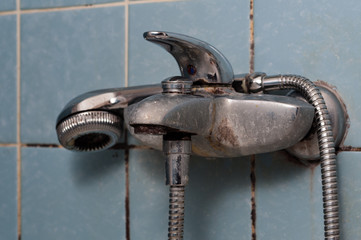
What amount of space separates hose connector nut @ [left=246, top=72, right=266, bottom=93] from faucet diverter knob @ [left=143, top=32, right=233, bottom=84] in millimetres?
23

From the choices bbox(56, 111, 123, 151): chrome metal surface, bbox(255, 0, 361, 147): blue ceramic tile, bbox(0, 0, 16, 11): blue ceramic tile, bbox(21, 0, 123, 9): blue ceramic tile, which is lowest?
bbox(56, 111, 123, 151): chrome metal surface

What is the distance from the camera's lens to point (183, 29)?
55 centimetres

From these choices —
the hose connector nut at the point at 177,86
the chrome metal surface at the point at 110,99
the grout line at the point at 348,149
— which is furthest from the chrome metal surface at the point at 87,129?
the grout line at the point at 348,149

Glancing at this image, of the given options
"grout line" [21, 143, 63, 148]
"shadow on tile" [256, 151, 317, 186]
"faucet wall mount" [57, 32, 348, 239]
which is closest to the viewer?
"faucet wall mount" [57, 32, 348, 239]

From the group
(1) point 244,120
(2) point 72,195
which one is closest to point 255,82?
(1) point 244,120

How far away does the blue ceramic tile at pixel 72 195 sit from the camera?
578 mm

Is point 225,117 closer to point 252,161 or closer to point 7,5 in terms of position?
point 252,161

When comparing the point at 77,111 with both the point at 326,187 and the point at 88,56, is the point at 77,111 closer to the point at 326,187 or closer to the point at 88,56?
the point at 88,56

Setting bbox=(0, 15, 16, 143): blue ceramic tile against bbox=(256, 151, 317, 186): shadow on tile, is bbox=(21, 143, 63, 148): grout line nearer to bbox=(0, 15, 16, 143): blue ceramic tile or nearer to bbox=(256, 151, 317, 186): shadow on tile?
bbox=(0, 15, 16, 143): blue ceramic tile

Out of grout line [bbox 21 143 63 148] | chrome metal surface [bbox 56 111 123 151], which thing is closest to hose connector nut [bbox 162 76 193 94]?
chrome metal surface [bbox 56 111 123 151]

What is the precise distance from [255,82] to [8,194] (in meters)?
0.36

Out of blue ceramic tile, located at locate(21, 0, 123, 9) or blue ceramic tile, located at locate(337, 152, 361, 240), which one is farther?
blue ceramic tile, located at locate(21, 0, 123, 9)

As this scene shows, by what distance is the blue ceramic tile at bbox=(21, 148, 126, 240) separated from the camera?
58 cm

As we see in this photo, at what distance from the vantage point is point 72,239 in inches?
23.4
